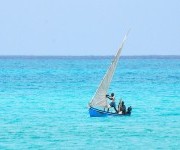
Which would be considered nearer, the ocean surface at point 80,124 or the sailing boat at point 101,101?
the ocean surface at point 80,124

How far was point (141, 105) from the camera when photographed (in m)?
55.5

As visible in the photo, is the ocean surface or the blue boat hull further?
the blue boat hull

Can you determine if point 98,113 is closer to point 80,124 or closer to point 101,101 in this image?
point 101,101

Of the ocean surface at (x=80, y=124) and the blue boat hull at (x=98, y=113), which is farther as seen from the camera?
the blue boat hull at (x=98, y=113)

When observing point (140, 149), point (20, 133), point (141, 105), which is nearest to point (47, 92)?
point (141, 105)

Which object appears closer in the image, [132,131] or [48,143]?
[48,143]

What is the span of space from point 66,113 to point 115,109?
4363 mm

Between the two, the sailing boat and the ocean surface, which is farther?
the sailing boat

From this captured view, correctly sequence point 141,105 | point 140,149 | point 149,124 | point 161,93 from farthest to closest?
1. point 161,93
2. point 141,105
3. point 149,124
4. point 140,149

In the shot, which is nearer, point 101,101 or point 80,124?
point 80,124

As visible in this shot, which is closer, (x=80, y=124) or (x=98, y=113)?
(x=80, y=124)

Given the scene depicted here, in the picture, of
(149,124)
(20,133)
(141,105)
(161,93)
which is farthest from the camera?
(161,93)

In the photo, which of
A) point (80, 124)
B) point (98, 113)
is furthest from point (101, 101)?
point (80, 124)

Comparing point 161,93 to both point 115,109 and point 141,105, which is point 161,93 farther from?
point 115,109
